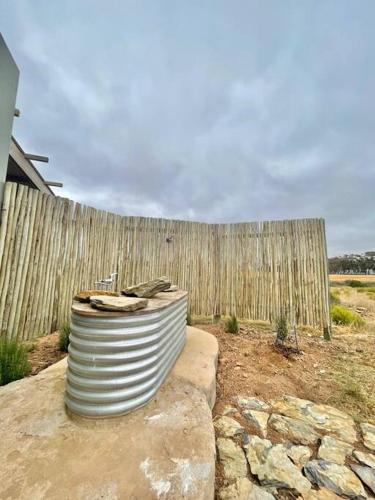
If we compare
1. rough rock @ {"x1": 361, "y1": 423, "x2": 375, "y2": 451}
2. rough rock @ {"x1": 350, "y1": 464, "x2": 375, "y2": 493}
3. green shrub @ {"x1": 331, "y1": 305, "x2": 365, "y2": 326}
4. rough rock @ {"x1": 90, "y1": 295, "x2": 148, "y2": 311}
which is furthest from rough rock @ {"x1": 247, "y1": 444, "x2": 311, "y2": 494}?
green shrub @ {"x1": 331, "y1": 305, "x2": 365, "y2": 326}

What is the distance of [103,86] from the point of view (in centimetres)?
545

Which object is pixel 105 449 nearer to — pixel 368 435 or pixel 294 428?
pixel 294 428

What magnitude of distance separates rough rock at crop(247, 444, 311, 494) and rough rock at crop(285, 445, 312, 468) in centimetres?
3

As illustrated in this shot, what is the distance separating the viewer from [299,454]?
1427 mm

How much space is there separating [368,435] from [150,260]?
4045 mm

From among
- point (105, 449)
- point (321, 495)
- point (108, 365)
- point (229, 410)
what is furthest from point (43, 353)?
point (321, 495)

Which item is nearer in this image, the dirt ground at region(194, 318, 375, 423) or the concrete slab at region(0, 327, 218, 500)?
the concrete slab at region(0, 327, 218, 500)

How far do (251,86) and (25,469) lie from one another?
291 inches

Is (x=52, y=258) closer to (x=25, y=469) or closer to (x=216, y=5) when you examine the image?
(x=25, y=469)

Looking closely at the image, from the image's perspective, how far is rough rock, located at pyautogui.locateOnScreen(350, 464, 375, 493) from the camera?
48.4 inches

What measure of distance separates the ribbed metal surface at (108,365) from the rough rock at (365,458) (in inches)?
57.6

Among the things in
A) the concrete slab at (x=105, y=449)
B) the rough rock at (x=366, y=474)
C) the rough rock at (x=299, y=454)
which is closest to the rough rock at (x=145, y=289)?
the concrete slab at (x=105, y=449)

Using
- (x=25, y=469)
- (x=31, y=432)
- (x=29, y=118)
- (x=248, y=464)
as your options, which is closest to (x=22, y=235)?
(x=31, y=432)

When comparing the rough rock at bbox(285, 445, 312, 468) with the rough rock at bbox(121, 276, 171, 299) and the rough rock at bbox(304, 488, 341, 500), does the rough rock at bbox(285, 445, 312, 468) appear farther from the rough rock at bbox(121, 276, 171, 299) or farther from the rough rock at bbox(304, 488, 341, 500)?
the rough rock at bbox(121, 276, 171, 299)
